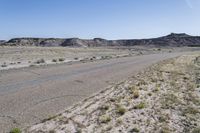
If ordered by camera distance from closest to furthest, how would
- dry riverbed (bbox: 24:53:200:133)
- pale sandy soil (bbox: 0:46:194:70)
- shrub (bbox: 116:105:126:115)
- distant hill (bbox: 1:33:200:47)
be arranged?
dry riverbed (bbox: 24:53:200:133) < shrub (bbox: 116:105:126:115) < pale sandy soil (bbox: 0:46:194:70) < distant hill (bbox: 1:33:200:47)

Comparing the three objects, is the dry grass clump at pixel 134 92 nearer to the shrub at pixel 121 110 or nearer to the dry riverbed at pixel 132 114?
the dry riverbed at pixel 132 114

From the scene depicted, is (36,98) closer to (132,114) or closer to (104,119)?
(104,119)

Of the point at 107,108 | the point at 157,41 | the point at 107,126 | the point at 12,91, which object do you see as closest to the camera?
the point at 107,126

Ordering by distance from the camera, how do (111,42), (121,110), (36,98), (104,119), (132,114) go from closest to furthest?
1. (104,119)
2. (132,114)
3. (121,110)
4. (36,98)
5. (111,42)

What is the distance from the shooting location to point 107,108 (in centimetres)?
1072

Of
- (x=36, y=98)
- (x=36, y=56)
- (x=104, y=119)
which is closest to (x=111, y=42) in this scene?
(x=36, y=56)

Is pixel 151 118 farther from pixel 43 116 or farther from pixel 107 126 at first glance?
pixel 43 116

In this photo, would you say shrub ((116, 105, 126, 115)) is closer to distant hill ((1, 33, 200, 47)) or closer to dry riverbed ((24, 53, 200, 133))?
dry riverbed ((24, 53, 200, 133))

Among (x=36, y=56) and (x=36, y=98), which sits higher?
(x=36, y=98)

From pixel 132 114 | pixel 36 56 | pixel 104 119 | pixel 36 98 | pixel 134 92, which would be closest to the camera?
pixel 104 119

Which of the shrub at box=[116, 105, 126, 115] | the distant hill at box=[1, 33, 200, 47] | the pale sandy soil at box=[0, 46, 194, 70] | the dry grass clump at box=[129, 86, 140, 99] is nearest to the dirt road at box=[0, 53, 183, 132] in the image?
the dry grass clump at box=[129, 86, 140, 99]

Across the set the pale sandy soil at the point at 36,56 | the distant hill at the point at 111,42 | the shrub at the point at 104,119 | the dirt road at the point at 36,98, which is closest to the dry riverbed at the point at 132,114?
the shrub at the point at 104,119

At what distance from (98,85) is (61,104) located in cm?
543

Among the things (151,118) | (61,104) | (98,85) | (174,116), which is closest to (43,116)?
(61,104)
